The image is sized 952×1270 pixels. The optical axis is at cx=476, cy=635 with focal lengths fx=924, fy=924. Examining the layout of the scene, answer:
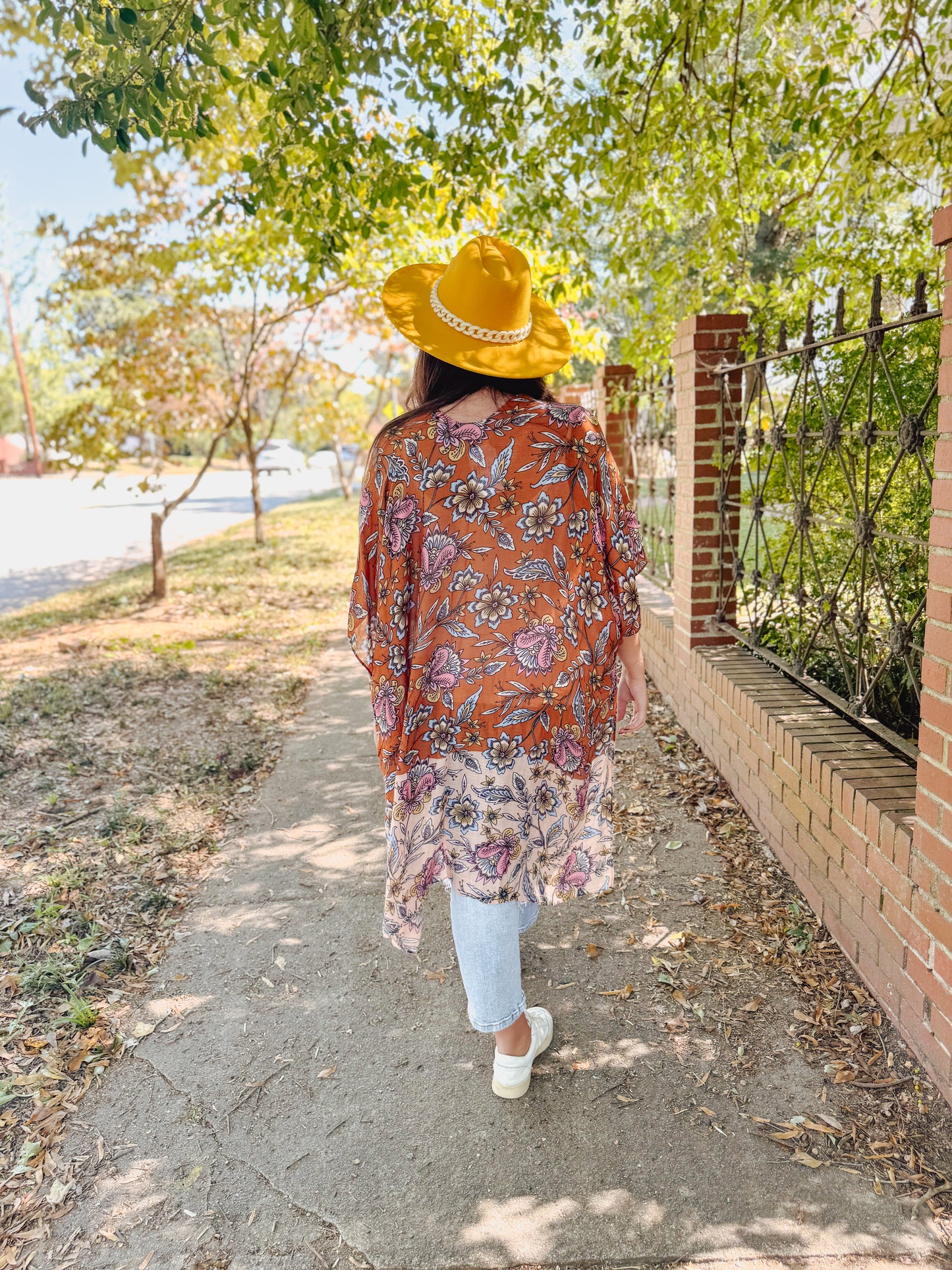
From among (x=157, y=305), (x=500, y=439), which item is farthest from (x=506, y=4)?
(x=157, y=305)

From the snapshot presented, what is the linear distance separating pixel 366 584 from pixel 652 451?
4871 millimetres

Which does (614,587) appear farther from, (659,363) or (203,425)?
(203,425)

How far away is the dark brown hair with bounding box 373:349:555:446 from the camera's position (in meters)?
2.10

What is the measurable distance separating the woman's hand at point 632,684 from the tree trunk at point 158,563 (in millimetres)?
7651

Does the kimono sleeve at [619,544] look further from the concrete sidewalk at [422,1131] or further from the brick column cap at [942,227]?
the concrete sidewalk at [422,1131]

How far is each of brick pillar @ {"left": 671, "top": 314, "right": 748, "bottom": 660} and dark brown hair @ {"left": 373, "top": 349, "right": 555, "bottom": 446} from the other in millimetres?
2515

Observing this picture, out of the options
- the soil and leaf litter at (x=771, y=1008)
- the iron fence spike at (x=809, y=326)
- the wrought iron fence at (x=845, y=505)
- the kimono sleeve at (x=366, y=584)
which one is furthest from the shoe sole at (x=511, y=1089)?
the iron fence spike at (x=809, y=326)

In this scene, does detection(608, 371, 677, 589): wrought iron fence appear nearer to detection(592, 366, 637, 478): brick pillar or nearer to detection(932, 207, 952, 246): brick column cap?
detection(592, 366, 637, 478): brick pillar

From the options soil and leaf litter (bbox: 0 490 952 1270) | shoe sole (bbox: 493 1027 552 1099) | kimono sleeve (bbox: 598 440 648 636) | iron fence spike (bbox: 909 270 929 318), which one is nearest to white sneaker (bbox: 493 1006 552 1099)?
shoe sole (bbox: 493 1027 552 1099)

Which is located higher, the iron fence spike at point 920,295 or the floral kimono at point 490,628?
the iron fence spike at point 920,295

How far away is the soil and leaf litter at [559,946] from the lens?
219cm

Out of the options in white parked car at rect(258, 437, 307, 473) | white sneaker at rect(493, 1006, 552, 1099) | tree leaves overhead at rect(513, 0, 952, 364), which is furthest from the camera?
white parked car at rect(258, 437, 307, 473)

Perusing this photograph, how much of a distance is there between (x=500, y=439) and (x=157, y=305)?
27.8ft

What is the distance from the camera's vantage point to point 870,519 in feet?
10.0
